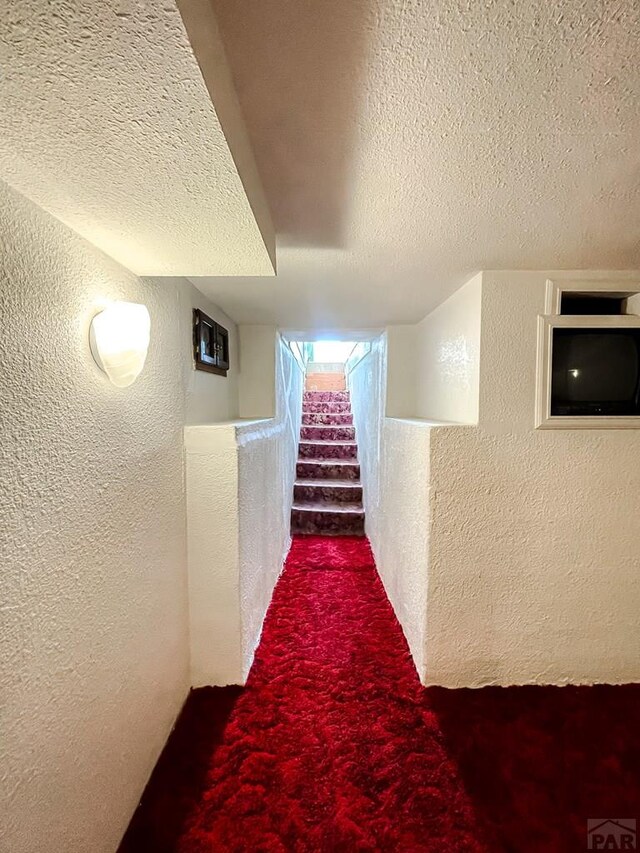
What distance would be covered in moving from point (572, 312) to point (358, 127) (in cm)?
123

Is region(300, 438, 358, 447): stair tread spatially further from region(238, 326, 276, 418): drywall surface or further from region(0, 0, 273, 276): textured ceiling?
region(0, 0, 273, 276): textured ceiling

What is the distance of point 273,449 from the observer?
6.63 feet

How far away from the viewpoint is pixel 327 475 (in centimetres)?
336

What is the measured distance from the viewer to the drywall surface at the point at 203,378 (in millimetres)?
1328

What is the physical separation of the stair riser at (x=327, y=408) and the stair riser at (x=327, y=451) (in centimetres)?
80

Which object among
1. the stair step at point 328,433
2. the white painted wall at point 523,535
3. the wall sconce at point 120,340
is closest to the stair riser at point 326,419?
the stair step at point 328,433

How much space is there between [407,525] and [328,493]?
1.57 meters

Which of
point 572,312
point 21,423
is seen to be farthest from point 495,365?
point 21,423

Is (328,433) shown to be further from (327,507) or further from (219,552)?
(219,552)

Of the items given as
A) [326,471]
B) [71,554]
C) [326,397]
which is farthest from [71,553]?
[326,397]

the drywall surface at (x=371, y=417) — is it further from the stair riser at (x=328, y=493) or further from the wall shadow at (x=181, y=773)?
the wall shadow at (x=181, y=773)

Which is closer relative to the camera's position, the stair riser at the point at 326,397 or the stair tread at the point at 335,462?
the stair tread at the point at 335,462

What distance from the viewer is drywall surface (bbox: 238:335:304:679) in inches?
53.5

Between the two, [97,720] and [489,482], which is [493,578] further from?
[97,720]
